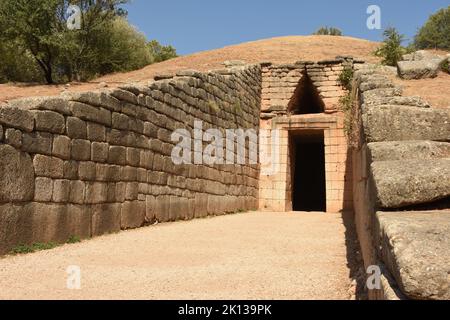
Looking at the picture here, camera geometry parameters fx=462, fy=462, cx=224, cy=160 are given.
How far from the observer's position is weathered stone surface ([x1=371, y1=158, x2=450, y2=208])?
2930mm

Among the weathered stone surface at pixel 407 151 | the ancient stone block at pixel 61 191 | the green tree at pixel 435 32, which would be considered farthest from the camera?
the green tree at pixel 435 32

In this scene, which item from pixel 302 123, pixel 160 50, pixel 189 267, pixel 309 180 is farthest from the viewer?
pixel 160 50

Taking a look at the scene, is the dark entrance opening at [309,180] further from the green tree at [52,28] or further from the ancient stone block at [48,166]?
the ancient stone block at [48,166]

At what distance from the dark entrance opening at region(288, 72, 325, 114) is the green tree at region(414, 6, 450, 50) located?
716 inches

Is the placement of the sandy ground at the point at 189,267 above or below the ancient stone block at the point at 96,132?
below

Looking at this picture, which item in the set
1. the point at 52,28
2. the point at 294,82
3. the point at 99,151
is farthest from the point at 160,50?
the point at 99,151

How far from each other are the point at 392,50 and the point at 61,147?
1166 centimetres

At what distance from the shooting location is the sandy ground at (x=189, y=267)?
345cm

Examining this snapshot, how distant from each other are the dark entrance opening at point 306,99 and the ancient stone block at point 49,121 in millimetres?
9649

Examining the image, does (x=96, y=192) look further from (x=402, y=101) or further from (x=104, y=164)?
(x=402, y=101)

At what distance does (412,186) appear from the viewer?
2953 mm

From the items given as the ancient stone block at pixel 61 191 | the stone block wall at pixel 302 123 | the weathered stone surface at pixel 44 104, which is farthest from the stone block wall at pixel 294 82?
→ the ancient stone block at pixel 61 191
